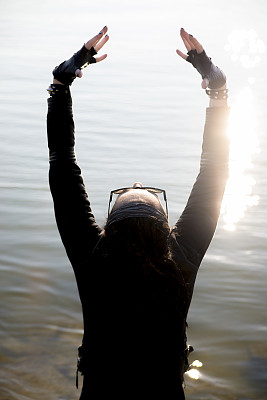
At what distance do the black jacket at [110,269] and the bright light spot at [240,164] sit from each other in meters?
6.33

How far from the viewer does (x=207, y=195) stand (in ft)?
10.4

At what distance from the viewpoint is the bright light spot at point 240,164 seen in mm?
10078

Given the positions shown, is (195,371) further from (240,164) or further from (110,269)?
(240,164)

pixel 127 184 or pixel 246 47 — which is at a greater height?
pixel 246 47

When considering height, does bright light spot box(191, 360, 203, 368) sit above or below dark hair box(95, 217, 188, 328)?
above

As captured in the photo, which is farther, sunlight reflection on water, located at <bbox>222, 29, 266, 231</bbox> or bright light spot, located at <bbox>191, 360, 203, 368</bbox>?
sunlight reflection on water, located at <bbox>222, 29, 266, 231</bbox>

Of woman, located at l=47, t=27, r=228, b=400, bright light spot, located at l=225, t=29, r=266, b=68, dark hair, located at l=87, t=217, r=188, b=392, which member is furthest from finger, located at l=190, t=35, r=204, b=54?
bright light spot, located at l=225, t=29, r=266, b=68

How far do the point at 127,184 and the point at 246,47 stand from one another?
22104 millimetres

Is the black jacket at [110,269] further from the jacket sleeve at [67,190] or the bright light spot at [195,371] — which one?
the bright light spot at [195,371]

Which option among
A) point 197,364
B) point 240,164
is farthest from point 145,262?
point 240,164

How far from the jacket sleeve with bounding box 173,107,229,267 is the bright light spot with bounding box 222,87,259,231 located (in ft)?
20.0

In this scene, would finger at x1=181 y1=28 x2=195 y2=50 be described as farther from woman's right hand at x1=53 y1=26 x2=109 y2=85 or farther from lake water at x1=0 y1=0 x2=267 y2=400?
lake water at x1=0 y1=0 x2=267 y2=400

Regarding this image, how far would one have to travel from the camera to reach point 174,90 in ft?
67.3

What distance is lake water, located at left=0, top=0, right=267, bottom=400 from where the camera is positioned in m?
5.93
